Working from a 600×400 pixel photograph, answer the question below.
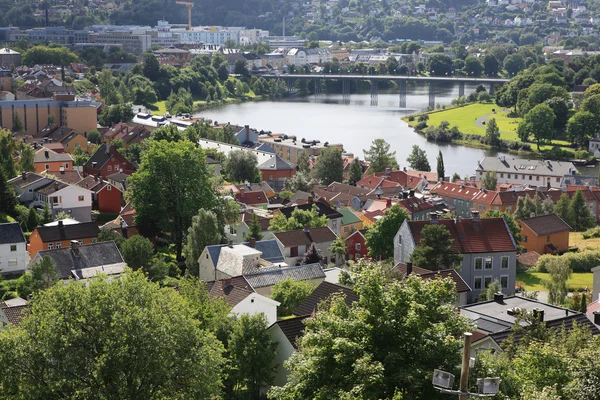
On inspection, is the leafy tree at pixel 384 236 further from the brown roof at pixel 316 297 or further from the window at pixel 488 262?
the brown roof at pixel 316 297

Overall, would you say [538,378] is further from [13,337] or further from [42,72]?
[42,72]

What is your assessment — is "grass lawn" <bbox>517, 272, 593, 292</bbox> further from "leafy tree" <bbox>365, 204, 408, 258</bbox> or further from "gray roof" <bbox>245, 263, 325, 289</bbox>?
"gray roof" <bbox>245, 263, 325, 289</bbox>

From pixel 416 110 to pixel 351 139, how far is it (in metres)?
16.8

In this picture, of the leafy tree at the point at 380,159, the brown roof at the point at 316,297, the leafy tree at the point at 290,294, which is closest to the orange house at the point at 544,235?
the leafy tree at the point at 290,294

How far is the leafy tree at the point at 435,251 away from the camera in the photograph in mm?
19094

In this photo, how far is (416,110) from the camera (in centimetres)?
6594

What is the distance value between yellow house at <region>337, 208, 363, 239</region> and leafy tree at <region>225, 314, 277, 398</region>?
1357 cm

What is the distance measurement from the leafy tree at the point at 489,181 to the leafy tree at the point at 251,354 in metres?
24.1

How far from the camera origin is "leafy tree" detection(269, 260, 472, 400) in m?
7.99

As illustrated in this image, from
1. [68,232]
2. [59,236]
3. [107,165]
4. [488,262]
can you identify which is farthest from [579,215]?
[59,236]

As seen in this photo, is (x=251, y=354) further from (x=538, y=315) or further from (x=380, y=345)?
(x=380, y=345)

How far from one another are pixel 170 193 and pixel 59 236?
2.87 metres

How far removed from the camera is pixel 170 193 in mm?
22688

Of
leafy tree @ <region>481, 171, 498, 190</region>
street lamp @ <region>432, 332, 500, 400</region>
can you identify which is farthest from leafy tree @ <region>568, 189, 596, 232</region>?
street lamp @ <region>432, 332, 500, 400</region>
